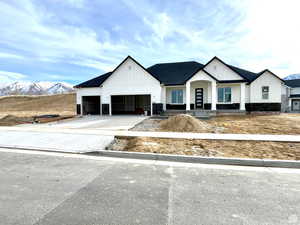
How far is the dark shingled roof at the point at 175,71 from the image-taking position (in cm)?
1919

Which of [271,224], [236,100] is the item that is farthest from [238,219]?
[236,100]

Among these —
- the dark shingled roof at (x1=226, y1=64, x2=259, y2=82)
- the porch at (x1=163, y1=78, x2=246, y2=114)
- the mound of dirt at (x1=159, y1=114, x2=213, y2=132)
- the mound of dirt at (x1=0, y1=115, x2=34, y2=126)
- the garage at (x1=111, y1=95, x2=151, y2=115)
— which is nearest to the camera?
the mound of dirt at (x1=159, y1=114, x2=213, y2=132)

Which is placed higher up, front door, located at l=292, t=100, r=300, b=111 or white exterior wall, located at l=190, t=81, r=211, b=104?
white exterior wall, located at l=190, t=81, r=211, b=104

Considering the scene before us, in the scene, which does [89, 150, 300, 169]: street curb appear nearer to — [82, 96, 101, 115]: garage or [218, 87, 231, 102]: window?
[218, 87, 231, 102]: window

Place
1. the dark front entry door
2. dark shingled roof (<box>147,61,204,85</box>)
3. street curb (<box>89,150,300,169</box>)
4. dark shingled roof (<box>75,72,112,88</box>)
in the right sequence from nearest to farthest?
street curb (<box>89,150,300,169</box>)
the dark front entry door
dark shingled roof (<box>147,61,204,85</box>)
dark shingled roof (<box>75,72,112,88</box>)

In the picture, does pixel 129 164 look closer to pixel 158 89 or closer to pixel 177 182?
pixel 177 182

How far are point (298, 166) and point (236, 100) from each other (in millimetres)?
14810

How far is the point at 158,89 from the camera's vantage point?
17.8 m

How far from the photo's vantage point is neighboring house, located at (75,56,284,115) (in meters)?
17.9

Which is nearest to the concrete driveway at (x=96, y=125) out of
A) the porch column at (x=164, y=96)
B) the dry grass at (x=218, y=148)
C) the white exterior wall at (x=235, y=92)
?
the dry grass at (x=218, y=148)

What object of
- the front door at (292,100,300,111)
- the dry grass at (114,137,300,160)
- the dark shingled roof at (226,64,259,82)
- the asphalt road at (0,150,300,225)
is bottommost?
the asphalt road at (0,150,300,225)

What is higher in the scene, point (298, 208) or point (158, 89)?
point (158, 89)

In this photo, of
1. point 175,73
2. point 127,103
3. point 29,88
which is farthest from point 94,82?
point 29,88

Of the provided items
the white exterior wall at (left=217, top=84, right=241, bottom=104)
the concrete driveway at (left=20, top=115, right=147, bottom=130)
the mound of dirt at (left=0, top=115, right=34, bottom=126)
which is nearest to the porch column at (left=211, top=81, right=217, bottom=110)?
the white exterior wall at (left=217, top=84, right=241, bottom=104)
